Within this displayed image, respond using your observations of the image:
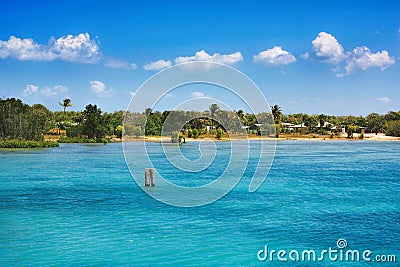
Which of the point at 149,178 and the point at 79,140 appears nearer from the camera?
the point at 149,178

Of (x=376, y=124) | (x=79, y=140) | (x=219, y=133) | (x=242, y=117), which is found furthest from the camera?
(x=376, y=124)

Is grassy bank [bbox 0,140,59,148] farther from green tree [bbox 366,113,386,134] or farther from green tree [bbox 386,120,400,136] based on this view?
green tree [bbox 366,113,386,134]

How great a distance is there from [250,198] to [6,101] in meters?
49.5

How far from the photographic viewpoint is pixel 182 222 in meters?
17.2

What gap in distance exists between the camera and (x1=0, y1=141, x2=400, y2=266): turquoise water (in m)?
13.4

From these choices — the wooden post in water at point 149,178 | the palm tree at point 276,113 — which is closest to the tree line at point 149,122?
the palm tree at point 276,113

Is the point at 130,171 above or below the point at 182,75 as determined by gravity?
below

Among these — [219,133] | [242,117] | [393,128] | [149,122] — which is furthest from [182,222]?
[393,128]

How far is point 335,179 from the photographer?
30.6 meters

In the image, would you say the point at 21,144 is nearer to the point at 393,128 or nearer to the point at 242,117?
the point at 242,117

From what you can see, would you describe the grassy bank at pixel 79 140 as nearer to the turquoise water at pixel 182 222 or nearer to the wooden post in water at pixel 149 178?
the turquoise water at pixel 182 222

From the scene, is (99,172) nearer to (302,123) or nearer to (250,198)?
(250,198)

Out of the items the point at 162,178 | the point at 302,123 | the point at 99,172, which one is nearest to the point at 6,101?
the point at 99,172

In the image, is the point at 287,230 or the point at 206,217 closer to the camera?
the point at 287,230
